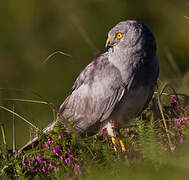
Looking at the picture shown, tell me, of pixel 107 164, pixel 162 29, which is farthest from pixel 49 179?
pixel 162 29

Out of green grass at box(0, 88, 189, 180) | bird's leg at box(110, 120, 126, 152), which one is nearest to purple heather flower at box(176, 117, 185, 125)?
green grass at box(0, 88, 189, 180)

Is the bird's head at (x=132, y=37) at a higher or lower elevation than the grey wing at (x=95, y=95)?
higher

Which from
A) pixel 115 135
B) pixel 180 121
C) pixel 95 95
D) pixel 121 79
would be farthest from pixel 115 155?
pixel 95 95

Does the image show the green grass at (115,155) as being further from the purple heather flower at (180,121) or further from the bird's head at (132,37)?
the bird's head at (132,37)

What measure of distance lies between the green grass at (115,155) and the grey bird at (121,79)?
0.72ft

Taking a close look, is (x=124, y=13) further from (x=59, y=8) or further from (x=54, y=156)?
(x=54, y=156)

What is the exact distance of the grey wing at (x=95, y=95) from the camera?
4.37 metres

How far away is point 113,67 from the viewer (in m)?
4.41

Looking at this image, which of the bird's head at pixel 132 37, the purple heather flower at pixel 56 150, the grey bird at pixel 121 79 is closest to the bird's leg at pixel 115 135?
the grey bird at pixel 121 79

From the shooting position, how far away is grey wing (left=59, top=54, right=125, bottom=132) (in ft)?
14.3

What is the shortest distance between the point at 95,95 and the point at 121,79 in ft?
1.53

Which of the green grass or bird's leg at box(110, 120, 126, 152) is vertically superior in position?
the green grass

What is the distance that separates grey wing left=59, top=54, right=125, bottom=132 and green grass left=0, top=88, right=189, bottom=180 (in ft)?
1.14

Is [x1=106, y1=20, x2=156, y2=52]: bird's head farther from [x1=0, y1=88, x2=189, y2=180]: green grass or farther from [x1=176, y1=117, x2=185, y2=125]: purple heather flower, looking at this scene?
[x1=176, y1=117, x2=185, y2=125]: purple heather flower
